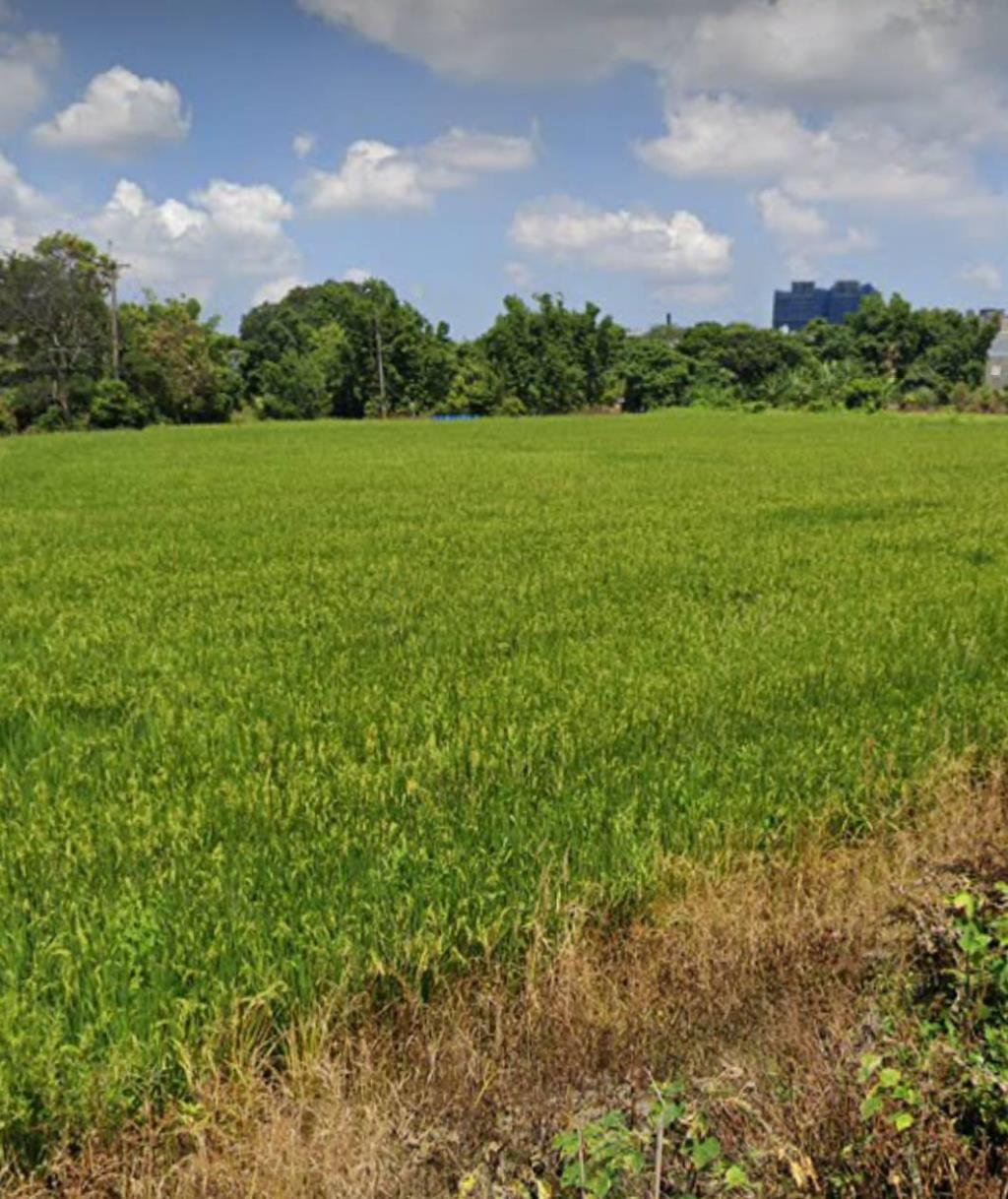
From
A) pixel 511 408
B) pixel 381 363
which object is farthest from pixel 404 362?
pixel 511 408

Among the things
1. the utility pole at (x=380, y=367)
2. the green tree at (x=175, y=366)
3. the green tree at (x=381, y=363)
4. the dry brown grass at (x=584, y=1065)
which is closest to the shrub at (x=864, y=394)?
the green tree at (x=381, y=363)

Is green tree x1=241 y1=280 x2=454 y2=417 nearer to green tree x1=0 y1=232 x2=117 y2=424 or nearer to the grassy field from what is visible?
green tree x1=0 y1=232 x2=117 y2=424

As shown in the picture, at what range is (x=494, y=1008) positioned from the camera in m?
2.85

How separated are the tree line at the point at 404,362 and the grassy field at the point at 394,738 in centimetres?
5224

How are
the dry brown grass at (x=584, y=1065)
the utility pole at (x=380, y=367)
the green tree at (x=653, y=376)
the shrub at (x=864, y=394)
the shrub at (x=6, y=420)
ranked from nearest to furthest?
the dry brown grass at (x=584, y=1065) → the shrub at (x=6, y=420) → the shrub at (x=864, y=394) → the utility pole at (x=380, y=367) → the green tree at (x=653, y=376)

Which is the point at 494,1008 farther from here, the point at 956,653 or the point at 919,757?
the point at 956,653

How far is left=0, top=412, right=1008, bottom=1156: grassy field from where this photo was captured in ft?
9.26

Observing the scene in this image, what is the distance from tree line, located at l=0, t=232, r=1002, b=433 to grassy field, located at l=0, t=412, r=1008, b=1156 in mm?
52244

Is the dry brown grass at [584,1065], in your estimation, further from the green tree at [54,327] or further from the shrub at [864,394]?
the shrub at [864,394]

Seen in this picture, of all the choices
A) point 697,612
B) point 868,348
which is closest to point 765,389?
point 868,348

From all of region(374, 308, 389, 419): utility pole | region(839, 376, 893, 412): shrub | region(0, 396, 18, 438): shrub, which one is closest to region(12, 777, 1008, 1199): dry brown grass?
region(0, 396, 18, 438): shrub

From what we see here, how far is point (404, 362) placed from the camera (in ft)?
234

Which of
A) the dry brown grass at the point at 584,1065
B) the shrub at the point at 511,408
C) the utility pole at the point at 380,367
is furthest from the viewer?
the shrub at the point at 511,408

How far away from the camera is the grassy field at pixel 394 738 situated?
282 centimetres
